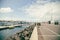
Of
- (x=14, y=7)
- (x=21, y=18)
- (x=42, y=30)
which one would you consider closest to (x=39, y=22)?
(x=42, y=30)

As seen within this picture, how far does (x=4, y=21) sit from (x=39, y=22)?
692mm

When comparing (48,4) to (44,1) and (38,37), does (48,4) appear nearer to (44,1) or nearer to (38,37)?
(44,1)

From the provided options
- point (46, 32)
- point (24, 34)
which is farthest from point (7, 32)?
point (46, 32)

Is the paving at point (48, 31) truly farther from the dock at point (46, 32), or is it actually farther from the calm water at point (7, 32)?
the calm water at point (7, 32)

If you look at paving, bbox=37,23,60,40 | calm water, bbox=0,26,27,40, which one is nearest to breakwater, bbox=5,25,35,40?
calm water, bbox=0,26,27,40

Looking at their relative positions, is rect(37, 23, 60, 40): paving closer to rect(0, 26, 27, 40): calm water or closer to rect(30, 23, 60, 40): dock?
rect(30, 23, 60, 40): dock

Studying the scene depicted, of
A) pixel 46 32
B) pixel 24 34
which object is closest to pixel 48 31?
pixel 46 32

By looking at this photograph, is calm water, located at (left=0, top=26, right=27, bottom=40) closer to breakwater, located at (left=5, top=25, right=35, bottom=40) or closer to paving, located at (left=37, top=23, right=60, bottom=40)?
breakwater, located at (left=5, top=25, right=35, bottom=40)

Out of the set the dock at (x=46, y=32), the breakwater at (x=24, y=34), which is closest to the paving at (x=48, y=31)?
the dock at (x=46, y=32)

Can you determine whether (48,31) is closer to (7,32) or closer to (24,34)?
(24,34)

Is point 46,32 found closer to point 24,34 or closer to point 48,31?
point 48,31

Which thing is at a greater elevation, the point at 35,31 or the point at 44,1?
the point at 44,1

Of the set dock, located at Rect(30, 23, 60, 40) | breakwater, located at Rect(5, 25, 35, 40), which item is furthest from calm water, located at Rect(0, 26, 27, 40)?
dock, located at Rect(30, 23, 60, 40)

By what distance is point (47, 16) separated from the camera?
2.61 m
